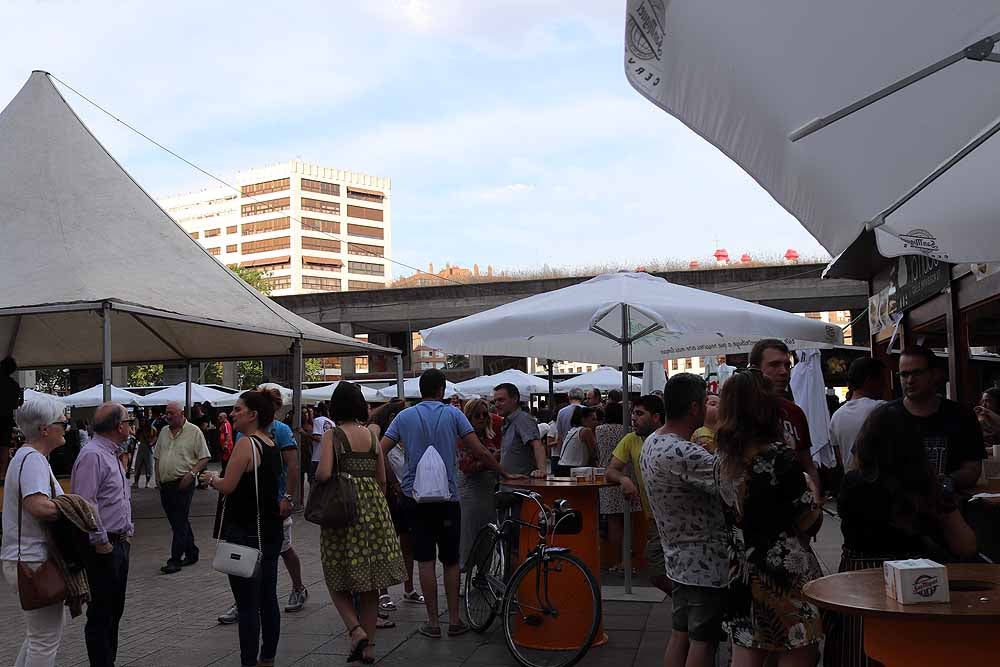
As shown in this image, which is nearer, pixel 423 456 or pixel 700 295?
pixel 423 456

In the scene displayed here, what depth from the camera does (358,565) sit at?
6.33 meters

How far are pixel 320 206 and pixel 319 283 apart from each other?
856 cm

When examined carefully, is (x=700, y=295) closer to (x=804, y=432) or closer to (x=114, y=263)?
(x=804, y=432)

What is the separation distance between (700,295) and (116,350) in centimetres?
1387

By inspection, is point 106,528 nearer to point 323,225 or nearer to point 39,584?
point 39,584

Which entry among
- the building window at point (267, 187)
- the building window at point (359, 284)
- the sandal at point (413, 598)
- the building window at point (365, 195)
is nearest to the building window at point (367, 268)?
the building window at point (359, 284)

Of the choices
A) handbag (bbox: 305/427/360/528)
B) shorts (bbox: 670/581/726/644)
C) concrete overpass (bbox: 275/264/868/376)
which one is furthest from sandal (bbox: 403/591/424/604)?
concrete overpass (bbox: 275/264/868/376)

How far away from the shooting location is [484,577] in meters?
7.19

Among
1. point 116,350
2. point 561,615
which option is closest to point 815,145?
point 561,615

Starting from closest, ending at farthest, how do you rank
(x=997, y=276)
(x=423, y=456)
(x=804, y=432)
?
(x=804, y=432) → (x=423, y=456) → (x=997, y=276)

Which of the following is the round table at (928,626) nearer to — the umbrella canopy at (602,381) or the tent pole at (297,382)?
the tent pole at (297,382)

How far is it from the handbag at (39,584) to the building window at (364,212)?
109687 mm

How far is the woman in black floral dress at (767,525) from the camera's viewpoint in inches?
163

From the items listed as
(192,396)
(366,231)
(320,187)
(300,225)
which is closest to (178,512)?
(192,396)
